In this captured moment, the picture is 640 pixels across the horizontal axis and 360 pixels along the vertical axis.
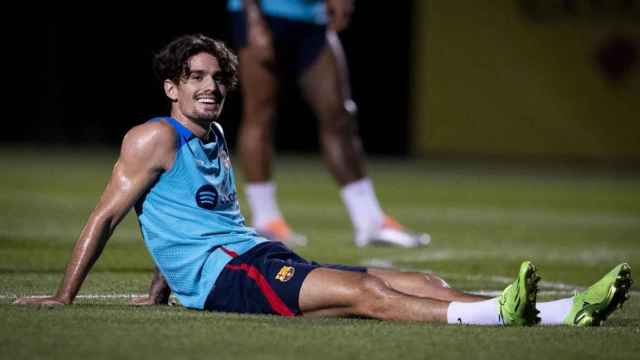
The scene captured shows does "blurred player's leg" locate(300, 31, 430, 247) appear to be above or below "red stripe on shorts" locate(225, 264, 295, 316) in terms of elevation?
above

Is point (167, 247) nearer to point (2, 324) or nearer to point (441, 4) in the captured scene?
point (2, 324)

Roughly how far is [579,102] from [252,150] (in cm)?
1011

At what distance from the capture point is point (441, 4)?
19469 millimetres

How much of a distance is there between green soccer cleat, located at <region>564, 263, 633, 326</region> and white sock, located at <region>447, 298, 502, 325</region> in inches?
12.3

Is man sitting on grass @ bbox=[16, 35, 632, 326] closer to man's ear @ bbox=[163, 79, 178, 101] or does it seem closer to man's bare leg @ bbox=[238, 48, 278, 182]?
man's ear @ bbox=[163, 79, 178, 101]

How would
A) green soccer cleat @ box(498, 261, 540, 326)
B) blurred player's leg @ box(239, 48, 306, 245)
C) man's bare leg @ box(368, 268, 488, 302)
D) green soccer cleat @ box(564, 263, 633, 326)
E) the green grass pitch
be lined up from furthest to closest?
1. blurred player's leg @ box(239, 48, 306, 245)
2. man's bare leg @ box(368, 268, 488, 302)
3. green soccer cleat @ box(564, 263, 633, 326)
4. green soccer cleat @ box(498, 261, 540, 326)
5. the green grass pitch

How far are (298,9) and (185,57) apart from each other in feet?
12.5

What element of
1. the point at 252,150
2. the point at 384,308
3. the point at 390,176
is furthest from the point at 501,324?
the point at 390,176

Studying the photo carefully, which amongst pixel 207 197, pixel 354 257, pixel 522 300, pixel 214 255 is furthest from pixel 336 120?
pixel 522 300

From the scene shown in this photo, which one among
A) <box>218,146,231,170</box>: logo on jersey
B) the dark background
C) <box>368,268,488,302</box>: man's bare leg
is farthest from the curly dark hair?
the dark background

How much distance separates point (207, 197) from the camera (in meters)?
5.46

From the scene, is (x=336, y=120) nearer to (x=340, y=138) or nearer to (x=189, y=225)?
(x=340, y=138)

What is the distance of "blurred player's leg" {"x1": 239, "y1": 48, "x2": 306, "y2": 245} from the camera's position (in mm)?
9289

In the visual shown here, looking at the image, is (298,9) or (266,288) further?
(298,9)
